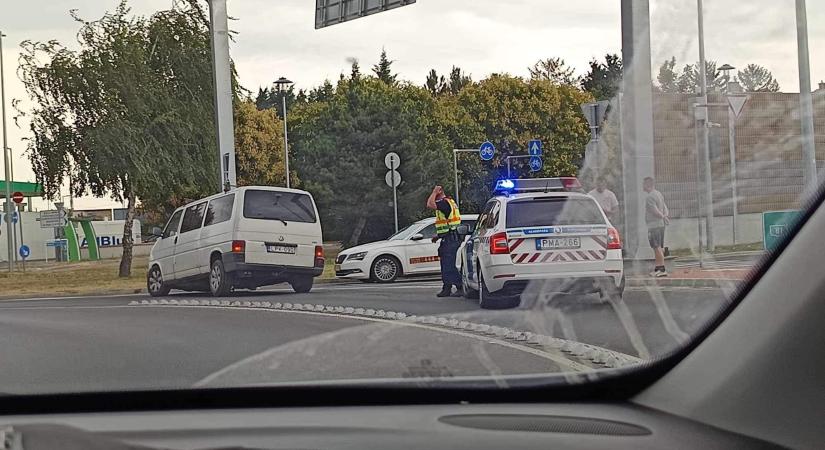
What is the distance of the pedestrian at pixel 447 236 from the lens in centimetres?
261

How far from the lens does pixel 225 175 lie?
8.69ft

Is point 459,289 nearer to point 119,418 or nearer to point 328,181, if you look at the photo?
point 328,181

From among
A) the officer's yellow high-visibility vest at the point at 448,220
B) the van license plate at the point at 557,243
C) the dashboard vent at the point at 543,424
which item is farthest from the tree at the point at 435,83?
the dashboard vent at the point at 543,424

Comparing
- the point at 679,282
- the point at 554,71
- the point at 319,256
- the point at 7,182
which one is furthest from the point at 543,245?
the point at 7,182

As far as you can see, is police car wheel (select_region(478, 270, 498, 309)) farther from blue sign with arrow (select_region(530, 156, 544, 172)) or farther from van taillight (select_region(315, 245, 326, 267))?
van taillight (select_region(315, 245, 326, 267))

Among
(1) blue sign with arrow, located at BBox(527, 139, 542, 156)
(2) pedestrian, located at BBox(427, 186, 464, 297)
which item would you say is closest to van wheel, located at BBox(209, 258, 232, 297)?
(2) pedestrian, located at BBox(427, 186, 464, 297)

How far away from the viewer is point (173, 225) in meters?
2.65

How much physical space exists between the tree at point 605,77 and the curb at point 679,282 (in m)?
0.52

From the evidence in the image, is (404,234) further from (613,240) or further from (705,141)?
(705,141)

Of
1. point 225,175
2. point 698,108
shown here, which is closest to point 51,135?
point 225,175

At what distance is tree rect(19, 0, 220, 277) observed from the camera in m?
2.50

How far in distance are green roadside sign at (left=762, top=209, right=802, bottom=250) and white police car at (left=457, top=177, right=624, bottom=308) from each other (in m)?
0.41

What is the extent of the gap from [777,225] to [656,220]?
15.0 inches

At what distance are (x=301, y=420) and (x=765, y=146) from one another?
1410 mm
